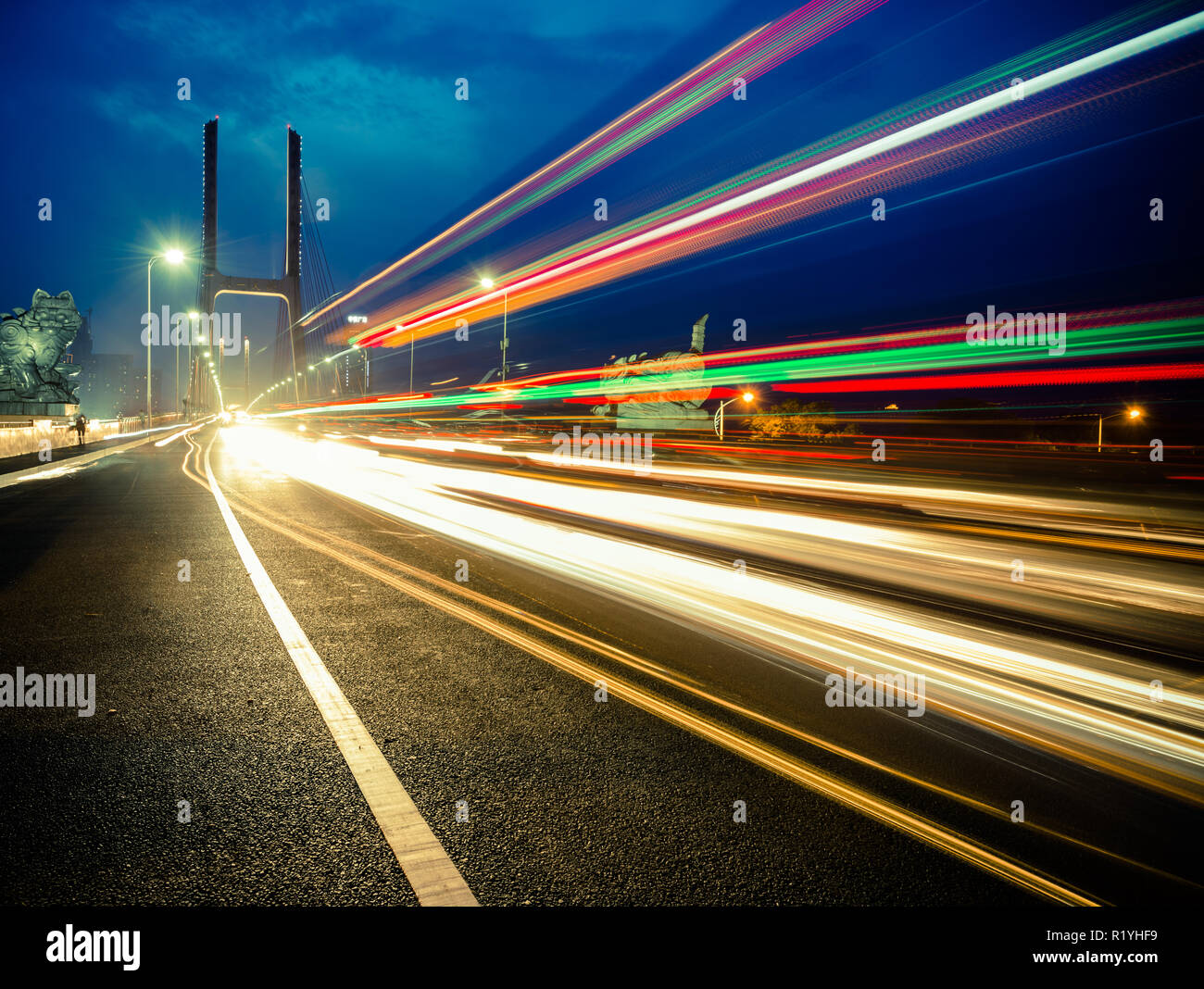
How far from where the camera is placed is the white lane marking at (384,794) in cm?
240

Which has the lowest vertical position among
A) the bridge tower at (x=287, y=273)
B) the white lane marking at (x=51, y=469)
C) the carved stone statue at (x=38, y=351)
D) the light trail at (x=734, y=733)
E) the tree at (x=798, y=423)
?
the light trail at (x=734, y=733)

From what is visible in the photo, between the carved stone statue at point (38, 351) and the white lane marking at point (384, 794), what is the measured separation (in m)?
43.4

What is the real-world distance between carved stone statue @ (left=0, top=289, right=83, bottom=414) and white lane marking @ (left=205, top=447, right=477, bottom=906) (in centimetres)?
4337

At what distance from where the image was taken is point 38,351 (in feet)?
131

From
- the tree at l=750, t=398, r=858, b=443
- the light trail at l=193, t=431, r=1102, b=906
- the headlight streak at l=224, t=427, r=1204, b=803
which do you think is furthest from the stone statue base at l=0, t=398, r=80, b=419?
the light trail at l=193, t=431, r=1102, b=906

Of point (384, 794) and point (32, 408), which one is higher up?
point (32, 408)

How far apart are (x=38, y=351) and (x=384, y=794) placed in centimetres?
4819

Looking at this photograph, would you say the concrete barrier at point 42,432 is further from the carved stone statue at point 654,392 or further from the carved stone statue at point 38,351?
the carved stone statue at point 654,392

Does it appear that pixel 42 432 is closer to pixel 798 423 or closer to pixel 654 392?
pixel 654 392

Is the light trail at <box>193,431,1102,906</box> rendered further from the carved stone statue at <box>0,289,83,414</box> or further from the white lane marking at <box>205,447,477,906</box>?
the carved stone statue at <box>0,289,83,414</box>

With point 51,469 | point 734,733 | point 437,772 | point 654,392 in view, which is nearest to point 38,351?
point 51,469

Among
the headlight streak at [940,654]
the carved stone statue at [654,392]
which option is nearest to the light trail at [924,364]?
the carved stone statue at [654,392]
